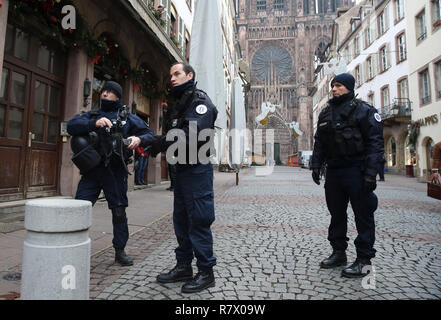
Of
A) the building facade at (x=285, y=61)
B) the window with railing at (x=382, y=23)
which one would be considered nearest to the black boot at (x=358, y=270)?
the window with railing at (x=382, y=23)

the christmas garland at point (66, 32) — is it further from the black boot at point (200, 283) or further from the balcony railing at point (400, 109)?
the balcony railing at point (400, 109)

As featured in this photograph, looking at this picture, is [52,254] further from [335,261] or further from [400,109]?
[400,109]

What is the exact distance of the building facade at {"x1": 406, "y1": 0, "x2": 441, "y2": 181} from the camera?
17.0 m

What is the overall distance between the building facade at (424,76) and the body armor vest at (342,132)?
55.4 ft

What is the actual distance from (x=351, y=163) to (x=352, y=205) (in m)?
0.43

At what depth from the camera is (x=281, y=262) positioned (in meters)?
3.29

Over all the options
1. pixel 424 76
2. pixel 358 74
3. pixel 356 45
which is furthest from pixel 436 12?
pixel 356 45

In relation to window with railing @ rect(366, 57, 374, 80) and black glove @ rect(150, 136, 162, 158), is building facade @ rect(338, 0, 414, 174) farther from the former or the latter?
black glove @ rect(150, 136, 162, 158)

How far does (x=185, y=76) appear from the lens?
2.66 meters

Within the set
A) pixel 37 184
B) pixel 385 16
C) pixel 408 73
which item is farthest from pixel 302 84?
pixel 37 184

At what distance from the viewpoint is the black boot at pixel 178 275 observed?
2.70 metres

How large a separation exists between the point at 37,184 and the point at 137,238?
10.6 feet
